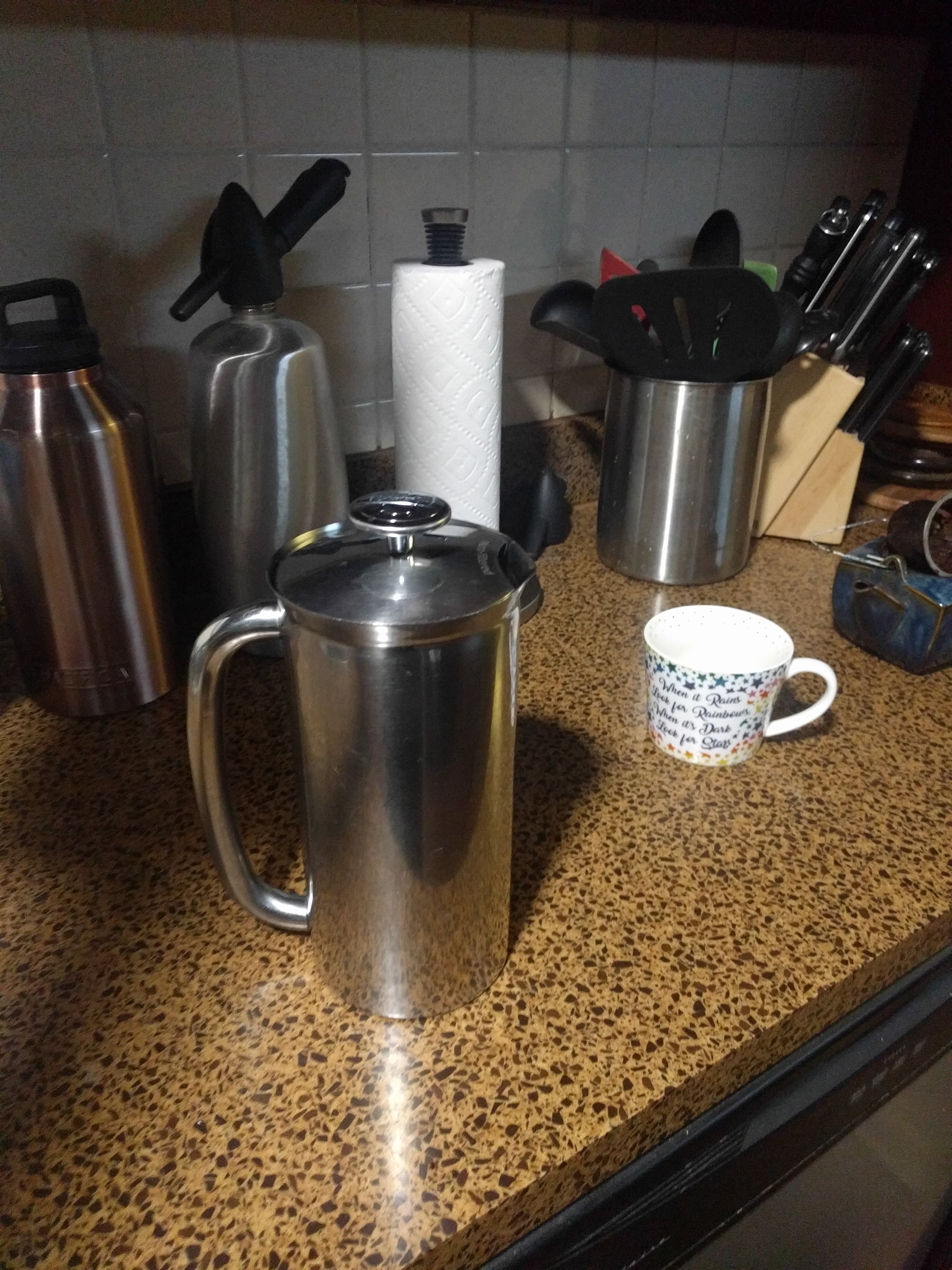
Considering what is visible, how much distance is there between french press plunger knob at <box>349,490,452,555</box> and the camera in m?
0.37

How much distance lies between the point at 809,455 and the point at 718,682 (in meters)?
0.48

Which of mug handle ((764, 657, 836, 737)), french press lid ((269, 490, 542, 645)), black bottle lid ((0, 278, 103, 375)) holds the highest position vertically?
black bottle lid ((0, 278, 103, 375))

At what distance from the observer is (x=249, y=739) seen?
658mm

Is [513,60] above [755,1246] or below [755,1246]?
above

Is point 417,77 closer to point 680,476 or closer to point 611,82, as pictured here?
point 611,82

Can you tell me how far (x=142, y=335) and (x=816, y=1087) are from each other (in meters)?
0.73

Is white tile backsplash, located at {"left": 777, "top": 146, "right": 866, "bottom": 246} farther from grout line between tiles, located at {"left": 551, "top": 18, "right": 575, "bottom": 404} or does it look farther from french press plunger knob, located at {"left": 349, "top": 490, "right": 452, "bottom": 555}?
french press plunger knob, located at {"left": 349, "top": 490, "right": 452, "bottom": 555}

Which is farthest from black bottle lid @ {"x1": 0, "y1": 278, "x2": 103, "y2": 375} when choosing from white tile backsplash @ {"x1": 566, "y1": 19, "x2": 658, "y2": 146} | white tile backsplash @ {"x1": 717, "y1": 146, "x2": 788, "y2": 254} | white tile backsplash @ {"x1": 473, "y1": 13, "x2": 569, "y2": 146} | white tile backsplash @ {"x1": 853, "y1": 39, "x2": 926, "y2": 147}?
white tile backsplash @ {"x1": 853, "y1": 39, "x2": 926, "y2": 147}

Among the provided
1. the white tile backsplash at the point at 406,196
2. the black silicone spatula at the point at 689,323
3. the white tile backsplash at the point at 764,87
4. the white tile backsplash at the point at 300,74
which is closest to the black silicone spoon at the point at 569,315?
the black silicone spatula at the point at 689,323

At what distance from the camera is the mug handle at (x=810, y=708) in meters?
0.64

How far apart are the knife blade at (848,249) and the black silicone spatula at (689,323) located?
0.20 metres

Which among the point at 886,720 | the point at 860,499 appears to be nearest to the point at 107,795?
the point at 886,720

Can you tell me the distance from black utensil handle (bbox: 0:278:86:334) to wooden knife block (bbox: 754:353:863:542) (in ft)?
2.14

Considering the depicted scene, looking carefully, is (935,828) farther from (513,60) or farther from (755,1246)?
(513,60)
